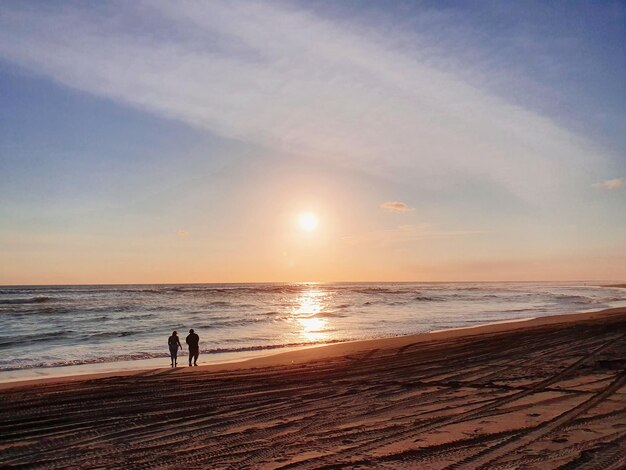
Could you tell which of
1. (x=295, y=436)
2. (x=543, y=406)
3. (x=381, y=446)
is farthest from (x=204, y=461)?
(x=543, y=406)

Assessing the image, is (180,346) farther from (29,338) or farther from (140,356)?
(29,338)

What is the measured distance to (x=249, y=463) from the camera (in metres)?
6.85

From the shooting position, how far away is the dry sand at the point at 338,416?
6.98 m

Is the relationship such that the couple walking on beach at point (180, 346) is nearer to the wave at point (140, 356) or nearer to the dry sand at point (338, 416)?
the dry sand at point (338, 416)

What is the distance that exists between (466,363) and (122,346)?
1734cm

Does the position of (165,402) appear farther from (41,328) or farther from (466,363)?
(41,328)

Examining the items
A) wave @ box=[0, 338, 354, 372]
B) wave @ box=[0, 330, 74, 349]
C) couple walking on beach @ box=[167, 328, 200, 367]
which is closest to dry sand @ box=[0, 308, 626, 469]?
couple walking on beach @ box=[167, 328, 200, 367]

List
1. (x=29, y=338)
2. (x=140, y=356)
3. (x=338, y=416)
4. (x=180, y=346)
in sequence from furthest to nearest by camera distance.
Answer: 1. (x=29, y=338)
2. (x=140, y=356)
3. (x=180, y=346)
4. (x=338, y=416)

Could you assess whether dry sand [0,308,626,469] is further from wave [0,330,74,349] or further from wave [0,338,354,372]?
wave [0,330,74,349]

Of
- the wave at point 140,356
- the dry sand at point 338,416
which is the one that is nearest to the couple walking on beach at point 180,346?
the dry sand at point 338,416

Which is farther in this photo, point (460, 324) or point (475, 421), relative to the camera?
point (460, 324)

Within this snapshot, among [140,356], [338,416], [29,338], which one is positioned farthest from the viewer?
[29,338]

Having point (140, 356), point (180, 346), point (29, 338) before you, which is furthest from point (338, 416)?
point (29, 338)

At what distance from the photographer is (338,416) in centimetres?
915
